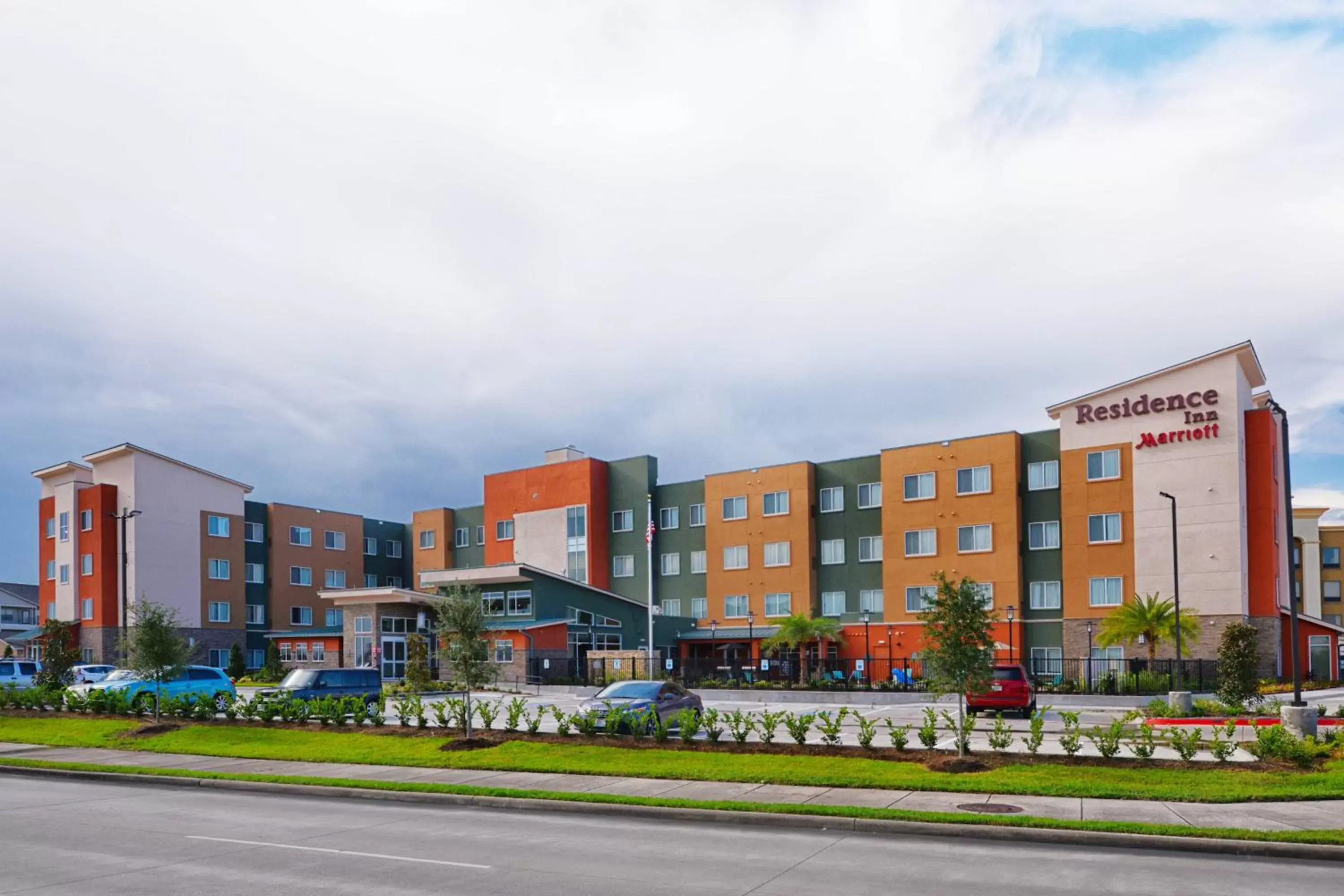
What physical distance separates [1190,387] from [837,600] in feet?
76.2

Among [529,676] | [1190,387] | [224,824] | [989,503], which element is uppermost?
[1190,387]

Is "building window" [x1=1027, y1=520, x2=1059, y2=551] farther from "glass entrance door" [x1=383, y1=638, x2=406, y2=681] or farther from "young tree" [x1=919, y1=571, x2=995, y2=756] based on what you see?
"young tree" [x1=919, y1=571, x2=995, y2=756]

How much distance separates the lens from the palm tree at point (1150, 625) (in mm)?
45312

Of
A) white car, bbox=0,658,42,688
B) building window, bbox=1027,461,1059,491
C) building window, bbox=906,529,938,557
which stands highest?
building window, bbox=1027,461,1059,491

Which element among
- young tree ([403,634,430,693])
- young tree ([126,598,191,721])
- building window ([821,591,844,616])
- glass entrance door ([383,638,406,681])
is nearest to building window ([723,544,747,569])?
building window ([821,591,844,616])

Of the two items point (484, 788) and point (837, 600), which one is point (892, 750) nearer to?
point (484, 788)

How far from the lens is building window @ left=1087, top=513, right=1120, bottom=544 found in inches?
2181

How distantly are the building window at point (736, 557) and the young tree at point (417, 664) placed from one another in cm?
1935

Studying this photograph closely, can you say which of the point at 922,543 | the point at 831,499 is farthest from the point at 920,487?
the point at 831,499

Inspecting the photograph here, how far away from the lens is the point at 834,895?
36.8 feet

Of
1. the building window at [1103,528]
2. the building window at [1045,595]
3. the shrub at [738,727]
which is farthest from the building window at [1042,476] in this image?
the shrub at [738,727]

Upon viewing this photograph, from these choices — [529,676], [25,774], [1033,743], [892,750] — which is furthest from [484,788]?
[529,676]

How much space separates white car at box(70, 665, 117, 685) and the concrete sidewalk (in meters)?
29.2

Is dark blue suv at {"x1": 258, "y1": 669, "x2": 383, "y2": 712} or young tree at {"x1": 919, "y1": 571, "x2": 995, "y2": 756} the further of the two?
dark blue suv at {"x1": 258, "y1": 669, "x2": 383, "y2": 712}
